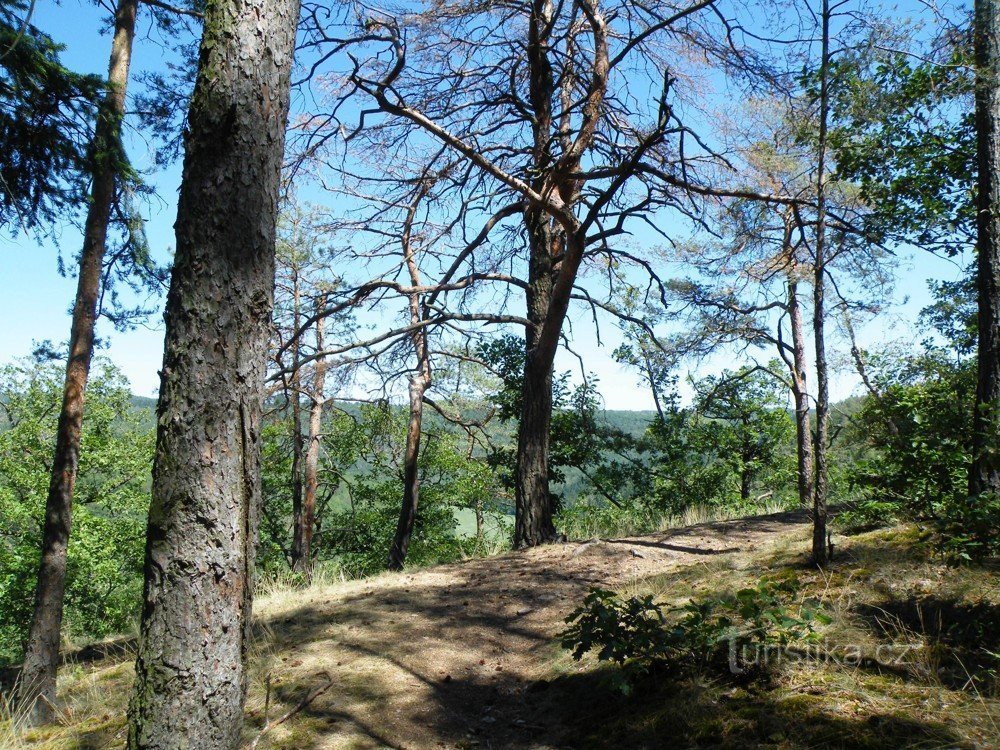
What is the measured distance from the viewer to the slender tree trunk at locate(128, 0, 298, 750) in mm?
2971

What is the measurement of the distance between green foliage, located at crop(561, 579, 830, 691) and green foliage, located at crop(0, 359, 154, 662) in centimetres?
2232

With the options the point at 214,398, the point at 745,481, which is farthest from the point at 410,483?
the point at 745,481

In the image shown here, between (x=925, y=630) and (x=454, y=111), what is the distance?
780 cm

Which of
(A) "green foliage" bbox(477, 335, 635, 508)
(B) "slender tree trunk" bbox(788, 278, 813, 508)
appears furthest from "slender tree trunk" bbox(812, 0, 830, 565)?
(B) "slender tree trunk" bbox(788, 278, 813, 508)

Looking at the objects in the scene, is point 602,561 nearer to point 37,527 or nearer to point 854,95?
point 854,95

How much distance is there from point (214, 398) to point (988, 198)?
6749 millimetres

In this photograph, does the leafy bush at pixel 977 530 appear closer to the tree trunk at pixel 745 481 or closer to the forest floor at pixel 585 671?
the forest floor at pixel 585 671

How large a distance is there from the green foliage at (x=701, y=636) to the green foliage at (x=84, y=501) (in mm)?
22322

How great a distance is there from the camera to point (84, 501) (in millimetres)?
24047

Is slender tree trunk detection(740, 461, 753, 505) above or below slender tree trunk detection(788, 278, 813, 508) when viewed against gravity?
below

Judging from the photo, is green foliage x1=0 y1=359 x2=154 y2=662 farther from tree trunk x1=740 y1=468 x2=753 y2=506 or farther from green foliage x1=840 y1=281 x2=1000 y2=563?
green foliage x1=840 y1=281 x2=1000 y2=563

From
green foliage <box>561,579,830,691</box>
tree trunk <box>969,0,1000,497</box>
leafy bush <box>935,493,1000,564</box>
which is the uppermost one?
tree trunk <box>969,0,1000,497</box>

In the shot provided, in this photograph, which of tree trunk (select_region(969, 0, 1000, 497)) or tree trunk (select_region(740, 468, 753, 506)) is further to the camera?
tree trunk (select_region(740, 468, 753, 506))

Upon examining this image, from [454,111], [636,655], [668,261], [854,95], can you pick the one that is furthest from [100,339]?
[668,261]
